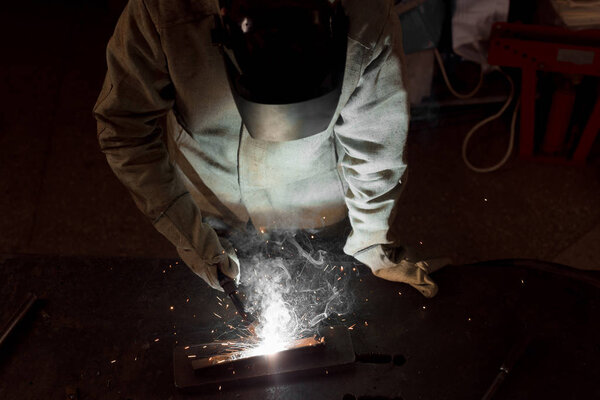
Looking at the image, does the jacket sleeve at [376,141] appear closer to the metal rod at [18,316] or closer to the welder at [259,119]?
the welder at [259,119]

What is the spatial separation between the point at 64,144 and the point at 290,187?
2334mm

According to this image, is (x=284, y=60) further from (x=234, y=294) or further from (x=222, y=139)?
(x=234, y=294)

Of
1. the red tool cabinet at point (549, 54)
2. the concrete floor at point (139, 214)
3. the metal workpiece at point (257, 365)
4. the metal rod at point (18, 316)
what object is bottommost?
the concrete floor at point (139, 214)

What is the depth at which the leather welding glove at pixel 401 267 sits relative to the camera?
1802mm

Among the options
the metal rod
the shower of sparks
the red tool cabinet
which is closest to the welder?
the shower of sparks

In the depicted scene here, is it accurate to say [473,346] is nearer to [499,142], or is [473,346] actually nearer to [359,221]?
[359,221]

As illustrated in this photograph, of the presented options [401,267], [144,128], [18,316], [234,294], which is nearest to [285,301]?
[234,294]

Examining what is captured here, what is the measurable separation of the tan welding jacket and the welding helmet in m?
0.30

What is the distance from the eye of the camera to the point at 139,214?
3.46m

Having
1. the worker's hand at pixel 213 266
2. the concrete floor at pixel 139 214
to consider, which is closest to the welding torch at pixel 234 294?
the worker's hand at pixel 213 266

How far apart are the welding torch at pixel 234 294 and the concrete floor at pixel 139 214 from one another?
1.51 m

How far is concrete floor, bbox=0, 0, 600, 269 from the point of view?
329 centimetres

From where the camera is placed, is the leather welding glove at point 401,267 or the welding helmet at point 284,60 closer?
the welding helmet at point 284,60

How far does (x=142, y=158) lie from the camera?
174 centimetres
